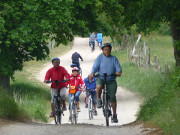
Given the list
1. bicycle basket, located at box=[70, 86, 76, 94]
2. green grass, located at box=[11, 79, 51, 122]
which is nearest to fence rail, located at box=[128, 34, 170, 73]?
green grass, located at box=[11, 79, 51, 122]

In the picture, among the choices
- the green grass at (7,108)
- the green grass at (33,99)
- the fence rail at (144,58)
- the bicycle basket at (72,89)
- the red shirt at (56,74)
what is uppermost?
the fence rail at (144,58)

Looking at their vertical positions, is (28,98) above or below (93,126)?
below

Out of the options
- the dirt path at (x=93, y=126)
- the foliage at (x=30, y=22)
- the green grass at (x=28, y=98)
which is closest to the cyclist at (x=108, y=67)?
the dirt path at (x=93, y=126)

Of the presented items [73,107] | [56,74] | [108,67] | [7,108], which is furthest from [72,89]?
[108,67]

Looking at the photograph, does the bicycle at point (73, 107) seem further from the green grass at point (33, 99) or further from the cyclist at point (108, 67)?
the green grass at point (33, 99)

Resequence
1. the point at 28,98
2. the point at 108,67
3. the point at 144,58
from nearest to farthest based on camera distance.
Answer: the point at 108,67
the point at 28,98
the point at 144,58

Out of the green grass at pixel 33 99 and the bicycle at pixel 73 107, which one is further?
the green grass at pixel 33 99

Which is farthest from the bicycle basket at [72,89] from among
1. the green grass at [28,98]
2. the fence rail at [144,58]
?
the fence rail at [144,58]

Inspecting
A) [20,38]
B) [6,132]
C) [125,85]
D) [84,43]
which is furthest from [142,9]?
[84,43]

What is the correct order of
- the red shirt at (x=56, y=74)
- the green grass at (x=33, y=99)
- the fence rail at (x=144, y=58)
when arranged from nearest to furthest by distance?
1. the red shirt at (x=56, y=74)
2. the green grass at (x=33, y=99)
3. the fence rail at (x=144, y=58)

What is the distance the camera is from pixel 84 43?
6475 cm

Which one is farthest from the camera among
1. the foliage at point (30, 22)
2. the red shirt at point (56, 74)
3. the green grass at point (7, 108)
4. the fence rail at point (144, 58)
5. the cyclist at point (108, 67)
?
the fence rail at point (144, 58)

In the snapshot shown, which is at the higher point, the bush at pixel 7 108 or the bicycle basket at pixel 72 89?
the bicycle basket at pixel 72 89

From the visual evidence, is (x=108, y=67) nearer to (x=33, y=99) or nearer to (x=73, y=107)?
(x=73, y=107)
